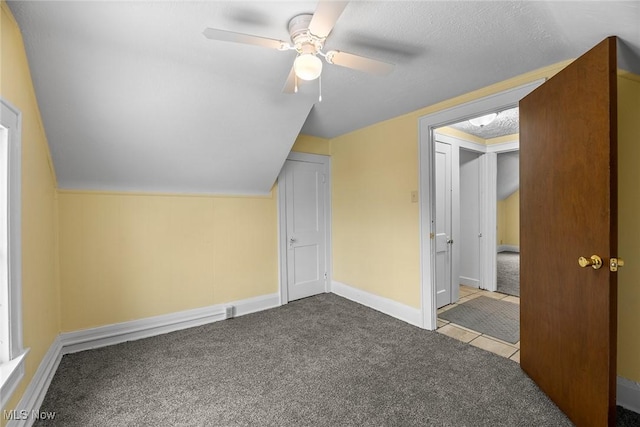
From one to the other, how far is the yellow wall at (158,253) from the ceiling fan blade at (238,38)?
2014mm

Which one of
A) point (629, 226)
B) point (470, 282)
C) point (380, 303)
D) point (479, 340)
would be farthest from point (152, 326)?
point (470, 282)

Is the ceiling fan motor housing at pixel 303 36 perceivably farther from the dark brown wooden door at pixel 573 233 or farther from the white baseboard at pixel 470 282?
the white baseboard at pixel 470 282

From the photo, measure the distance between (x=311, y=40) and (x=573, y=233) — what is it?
1.75 meters

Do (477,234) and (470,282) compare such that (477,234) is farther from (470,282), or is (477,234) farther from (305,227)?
(305,227)

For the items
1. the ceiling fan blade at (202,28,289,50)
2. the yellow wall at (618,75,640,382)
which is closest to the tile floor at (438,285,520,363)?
the yellow wall at (618,75,640,382)

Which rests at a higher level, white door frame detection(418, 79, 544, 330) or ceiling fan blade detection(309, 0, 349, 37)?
ceiling fan blade detection(309, 0, 349, 37)

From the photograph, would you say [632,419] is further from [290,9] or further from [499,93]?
[290,9]

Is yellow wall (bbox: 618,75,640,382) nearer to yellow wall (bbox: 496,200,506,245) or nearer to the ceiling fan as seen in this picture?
the ceiling fan

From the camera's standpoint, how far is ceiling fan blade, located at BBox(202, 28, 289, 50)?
1.31 meters

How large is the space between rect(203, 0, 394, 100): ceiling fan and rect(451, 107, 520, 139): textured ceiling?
6.65ft

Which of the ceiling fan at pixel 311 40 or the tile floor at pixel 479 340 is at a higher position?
the ceiling fan at pixel 311 40

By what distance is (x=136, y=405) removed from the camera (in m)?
1.75

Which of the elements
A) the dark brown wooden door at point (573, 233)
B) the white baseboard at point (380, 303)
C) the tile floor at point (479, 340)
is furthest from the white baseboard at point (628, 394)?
the white baseboard at point (380, 303)

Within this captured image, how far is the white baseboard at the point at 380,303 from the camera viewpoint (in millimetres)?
2951
